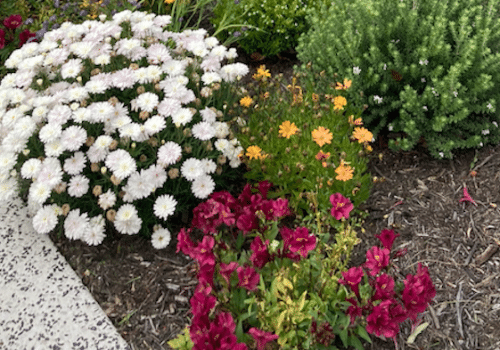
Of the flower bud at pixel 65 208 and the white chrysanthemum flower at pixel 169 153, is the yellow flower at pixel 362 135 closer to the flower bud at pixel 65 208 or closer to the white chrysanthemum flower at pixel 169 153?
the white chrysanthemum flower at pixel 169 153

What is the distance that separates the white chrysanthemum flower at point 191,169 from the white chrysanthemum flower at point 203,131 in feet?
0.48

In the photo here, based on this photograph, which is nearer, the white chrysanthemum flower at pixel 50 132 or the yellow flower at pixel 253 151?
the white chrysanthemum flower at pixel 50 132

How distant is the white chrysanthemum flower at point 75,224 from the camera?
2623 millimetres

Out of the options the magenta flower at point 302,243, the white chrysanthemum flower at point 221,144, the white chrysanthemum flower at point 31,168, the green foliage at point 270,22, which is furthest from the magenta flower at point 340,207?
the green foliage at point 270,22

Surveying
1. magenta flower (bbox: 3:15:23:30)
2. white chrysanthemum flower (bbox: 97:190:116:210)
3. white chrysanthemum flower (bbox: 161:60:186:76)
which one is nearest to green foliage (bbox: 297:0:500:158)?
white chrysanthemum flower (bbox: 161:60:186:76)

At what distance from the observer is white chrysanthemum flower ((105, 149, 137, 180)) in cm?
250

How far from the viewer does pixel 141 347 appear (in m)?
2.37

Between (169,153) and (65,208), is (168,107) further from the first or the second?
A: (65,208)

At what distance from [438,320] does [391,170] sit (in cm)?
116

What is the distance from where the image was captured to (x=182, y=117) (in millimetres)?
2693

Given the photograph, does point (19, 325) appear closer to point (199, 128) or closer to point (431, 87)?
point (199, 128)

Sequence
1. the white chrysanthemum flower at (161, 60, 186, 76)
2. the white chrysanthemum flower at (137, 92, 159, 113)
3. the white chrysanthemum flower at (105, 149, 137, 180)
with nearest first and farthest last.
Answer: the white chrysanthemum flower at (105, 149, 137, 180)
the white chrysanthemum flower at (137, 92, 159, 113)
the white chrysanthemum flower at (161, 60, 186, 76)

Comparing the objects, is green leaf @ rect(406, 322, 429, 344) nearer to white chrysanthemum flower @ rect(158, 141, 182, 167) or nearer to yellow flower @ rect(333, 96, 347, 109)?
yellow flower @ rect(333, 96, 347, 109)

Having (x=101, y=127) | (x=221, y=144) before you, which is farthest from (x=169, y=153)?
(x=101, y=127)
